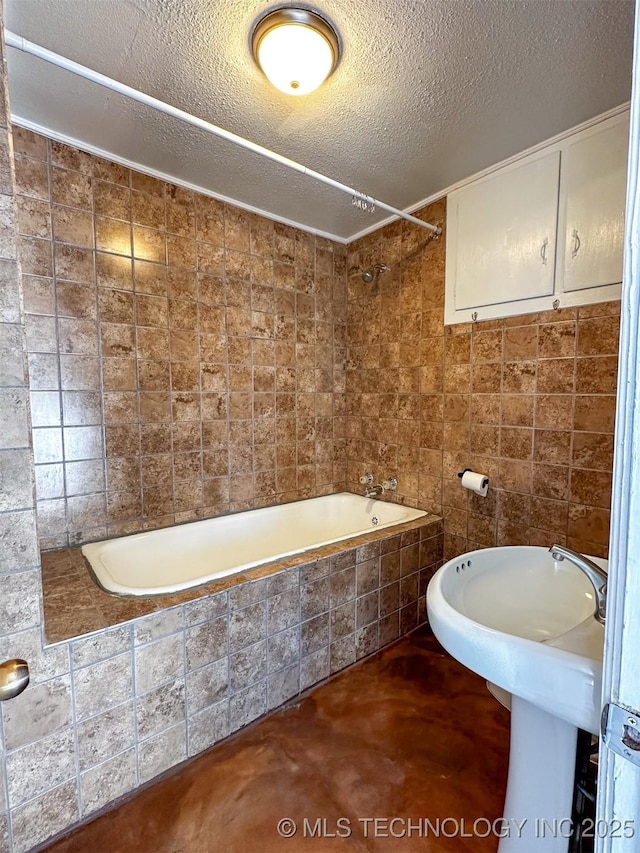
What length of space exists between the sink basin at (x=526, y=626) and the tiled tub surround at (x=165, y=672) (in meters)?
0.74

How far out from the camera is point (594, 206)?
1.59 m

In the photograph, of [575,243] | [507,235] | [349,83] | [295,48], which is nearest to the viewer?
[295,48]

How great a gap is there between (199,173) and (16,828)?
104 inches

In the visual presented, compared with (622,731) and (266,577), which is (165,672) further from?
(622,731)

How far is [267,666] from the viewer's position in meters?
1.55

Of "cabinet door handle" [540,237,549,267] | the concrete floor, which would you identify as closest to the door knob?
the concrete floor

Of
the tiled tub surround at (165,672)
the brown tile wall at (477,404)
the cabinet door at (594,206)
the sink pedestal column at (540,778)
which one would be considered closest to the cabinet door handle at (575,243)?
the cabinet door at (594,206)

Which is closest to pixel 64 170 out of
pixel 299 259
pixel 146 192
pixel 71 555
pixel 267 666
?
pixel 146 192

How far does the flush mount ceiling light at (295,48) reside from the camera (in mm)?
1158

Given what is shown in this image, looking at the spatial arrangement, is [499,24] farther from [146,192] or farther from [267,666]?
[267,666]

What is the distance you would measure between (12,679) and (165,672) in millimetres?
527

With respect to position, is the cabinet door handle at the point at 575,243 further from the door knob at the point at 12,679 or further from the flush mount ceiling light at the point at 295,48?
the door knob at the point at 12,679

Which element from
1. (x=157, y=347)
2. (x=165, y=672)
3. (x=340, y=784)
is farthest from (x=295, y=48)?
(x=340, y=784)

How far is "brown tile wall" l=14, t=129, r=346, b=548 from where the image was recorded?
1759 millimetres
